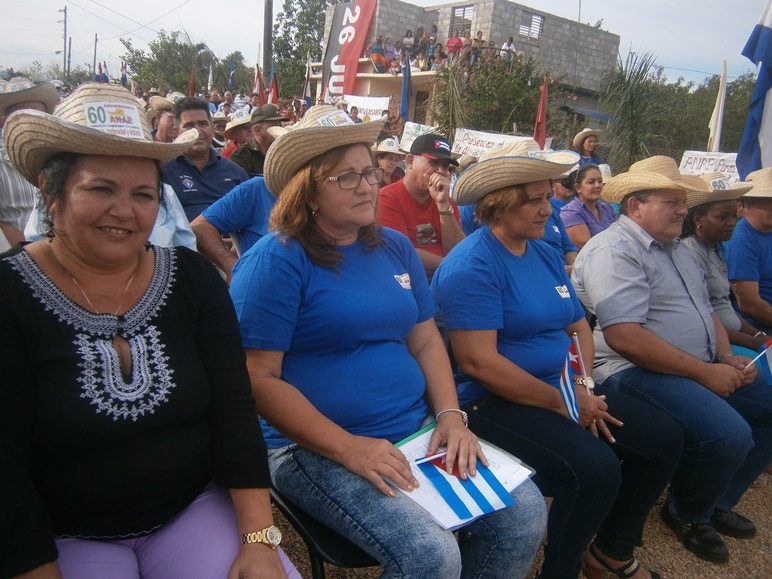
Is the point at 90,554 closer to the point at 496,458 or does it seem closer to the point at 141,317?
the point at 141,317

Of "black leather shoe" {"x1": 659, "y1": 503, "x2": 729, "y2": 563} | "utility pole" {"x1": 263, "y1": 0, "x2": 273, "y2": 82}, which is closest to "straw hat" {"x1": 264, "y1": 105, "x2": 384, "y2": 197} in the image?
"black leather shoe" {"x1": 659, "y1": 503, "x2": 729, "y2": 563}

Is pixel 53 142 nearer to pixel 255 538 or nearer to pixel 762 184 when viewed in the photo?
pixel 255 538

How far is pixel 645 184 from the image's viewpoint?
123 inches

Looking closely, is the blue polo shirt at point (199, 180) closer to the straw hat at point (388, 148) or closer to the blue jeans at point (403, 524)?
the straw hat at point (388, 148)

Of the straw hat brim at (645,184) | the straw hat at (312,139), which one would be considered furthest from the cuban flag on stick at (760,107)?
the straw hat at (312,139)

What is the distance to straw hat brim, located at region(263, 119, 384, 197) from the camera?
2027 millimetres

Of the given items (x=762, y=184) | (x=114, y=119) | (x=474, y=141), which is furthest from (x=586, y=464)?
(x=474, y=141)

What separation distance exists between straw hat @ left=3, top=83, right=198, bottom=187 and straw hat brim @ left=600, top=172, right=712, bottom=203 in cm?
253

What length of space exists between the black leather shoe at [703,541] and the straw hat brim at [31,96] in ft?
16.0

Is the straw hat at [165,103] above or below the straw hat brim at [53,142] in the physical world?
above

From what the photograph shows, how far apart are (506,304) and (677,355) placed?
1079mm

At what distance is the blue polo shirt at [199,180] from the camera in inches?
168

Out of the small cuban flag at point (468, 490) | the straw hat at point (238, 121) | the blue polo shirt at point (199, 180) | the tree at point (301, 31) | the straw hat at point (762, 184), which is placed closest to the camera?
the small cuban flag at point (468, 490)

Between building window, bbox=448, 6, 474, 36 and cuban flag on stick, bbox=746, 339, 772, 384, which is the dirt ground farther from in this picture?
building window, bbox=448, 6, 474, 36
